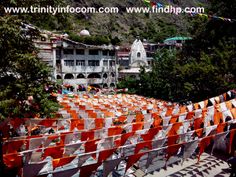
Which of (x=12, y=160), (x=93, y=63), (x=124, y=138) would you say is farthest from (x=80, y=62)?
(x=12, y=160)

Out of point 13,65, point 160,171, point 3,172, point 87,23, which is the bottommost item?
point 160,171

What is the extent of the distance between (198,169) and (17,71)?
6.35m

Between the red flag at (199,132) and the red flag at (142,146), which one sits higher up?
the red flag at (199,132)

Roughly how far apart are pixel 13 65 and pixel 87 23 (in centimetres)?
7270

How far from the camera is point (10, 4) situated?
7.55 meters

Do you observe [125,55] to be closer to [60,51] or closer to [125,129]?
[60,51]

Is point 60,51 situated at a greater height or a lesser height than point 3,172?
greater

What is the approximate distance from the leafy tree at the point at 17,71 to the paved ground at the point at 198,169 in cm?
443

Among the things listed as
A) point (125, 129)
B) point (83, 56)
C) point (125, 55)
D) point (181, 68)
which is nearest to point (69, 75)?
point (83, 56)

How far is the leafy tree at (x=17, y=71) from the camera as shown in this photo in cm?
696

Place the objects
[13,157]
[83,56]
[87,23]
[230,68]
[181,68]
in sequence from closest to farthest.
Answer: [13,157] < [230,68] < [181,68] < [83,56] < [87,23]

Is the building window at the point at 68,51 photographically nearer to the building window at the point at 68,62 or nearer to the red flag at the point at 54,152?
the building window at the point at 68,62

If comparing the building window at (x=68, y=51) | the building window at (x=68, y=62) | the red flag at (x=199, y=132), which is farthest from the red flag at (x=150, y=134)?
the building window at (x=68, y=62)

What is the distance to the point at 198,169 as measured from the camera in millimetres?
9555
